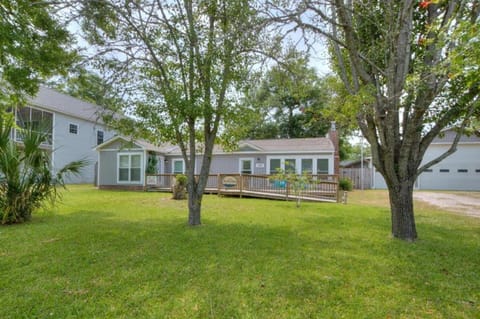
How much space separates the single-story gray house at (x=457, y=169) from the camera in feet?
61.2

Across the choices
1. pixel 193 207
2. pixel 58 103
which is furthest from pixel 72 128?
pixel 193 207

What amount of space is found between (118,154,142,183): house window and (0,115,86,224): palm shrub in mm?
9628

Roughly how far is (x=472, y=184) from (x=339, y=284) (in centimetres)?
2216

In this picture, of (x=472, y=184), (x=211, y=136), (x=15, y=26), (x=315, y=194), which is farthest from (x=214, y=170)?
(x=472, y=184)

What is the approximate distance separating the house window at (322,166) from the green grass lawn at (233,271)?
8669 millimetres

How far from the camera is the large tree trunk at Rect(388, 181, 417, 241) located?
5.05 m

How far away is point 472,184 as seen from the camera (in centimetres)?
1872

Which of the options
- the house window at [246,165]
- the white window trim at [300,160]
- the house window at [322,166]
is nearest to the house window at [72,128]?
the house window at [246,165]

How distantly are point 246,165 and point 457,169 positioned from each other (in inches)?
636

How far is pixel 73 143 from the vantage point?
1948cm

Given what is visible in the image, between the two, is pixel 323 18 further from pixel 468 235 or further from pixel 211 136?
pixel 468 235

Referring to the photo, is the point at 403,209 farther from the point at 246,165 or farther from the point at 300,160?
the point at 246,165

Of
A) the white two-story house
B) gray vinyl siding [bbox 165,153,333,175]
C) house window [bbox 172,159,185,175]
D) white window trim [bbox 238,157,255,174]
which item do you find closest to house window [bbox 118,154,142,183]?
the white two-story house

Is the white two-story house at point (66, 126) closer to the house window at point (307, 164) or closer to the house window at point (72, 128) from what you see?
the house window at point (72, 128)
